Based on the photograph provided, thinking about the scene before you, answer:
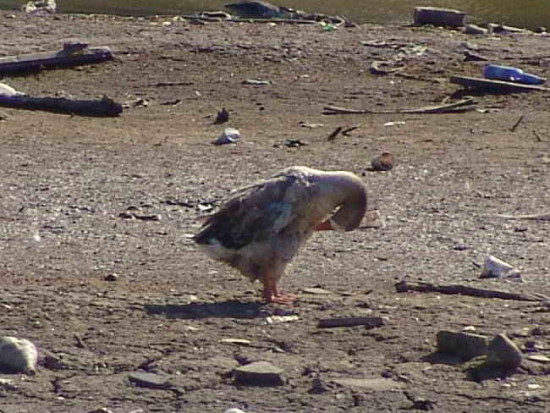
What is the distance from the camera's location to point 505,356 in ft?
21.9

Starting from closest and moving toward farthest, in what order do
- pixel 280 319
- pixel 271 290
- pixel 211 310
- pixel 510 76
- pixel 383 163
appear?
1. pixel 280 319
2. pixel 211 310
3. pixel 271 290
4. pixel 383 163
5. pixel 510 76

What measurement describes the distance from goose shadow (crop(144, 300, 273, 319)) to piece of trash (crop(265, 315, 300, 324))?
86 mm

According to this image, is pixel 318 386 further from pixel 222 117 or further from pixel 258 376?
pixel 222 117

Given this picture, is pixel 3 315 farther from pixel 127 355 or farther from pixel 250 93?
pixel 250 93

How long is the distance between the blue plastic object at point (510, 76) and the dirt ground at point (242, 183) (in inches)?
18.8

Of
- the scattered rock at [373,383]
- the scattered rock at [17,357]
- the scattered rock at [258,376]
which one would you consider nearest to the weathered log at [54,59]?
the scattered rock at [17,357]

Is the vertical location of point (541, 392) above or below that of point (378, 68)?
above

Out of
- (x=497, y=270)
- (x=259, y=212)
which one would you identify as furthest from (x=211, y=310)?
(x=497, y=270)

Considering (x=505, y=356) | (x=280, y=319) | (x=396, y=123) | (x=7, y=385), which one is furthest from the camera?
(x=396, y=123)

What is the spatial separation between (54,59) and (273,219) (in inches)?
425

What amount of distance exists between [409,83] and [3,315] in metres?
10.9

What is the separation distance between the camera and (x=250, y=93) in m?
17.4

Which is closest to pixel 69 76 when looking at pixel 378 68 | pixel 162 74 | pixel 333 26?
pixel 162 74

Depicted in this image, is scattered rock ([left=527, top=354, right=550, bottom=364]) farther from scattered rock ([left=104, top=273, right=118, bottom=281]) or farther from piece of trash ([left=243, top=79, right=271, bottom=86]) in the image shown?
piece of trash ([left=243, top=79, right=271, bottom=86])
